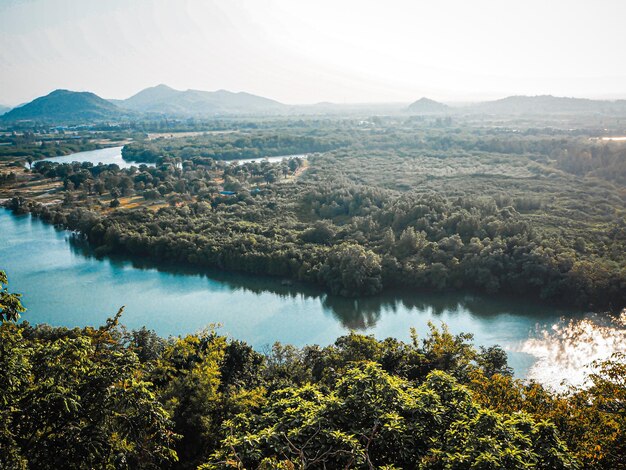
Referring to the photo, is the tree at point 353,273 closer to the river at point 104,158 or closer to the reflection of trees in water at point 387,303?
the reflection of trees in water at point 387,303

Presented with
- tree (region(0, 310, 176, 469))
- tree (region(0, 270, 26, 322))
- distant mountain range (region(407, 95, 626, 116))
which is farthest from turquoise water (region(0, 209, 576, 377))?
distant mountain range (region(407, 95, 626, 116))

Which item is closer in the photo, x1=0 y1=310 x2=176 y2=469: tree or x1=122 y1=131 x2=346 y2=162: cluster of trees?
x1=0 y1=310 x2=176 y2=469: tree

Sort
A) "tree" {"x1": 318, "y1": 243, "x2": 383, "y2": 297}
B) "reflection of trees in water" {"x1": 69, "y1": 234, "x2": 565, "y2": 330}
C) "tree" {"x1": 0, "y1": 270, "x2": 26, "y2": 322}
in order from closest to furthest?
"tree" {"x1": 0, "y1": 270, "x2": 26, "y2": 322}
"reflection of trees in water" {"x1": 69, "y1": 234, "x2": 565, "y2": 330}
"tree" {"x1": 318, "y1": 243, "x2": 383, "y2": 297}

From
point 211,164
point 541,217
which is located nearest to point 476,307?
point 541,217

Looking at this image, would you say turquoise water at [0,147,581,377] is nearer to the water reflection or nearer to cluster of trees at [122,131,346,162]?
the water reflection

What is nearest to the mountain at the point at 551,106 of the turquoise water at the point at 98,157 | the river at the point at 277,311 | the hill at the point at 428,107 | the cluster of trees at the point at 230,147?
the hill at the point at 428,107

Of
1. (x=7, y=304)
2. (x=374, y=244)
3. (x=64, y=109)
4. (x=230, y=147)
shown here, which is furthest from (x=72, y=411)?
(x=64, y=109)
